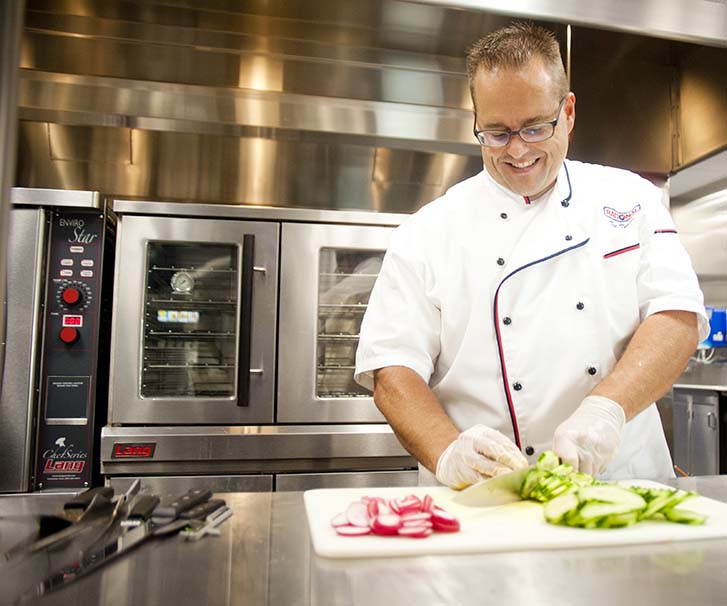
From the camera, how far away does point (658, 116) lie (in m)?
3.39

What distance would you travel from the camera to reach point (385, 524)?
0.98 metres

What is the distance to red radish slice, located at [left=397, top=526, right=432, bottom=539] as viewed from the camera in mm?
978

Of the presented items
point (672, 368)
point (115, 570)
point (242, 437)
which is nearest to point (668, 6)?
point (672, 368)

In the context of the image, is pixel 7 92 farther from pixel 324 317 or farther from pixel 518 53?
pixel 324 317

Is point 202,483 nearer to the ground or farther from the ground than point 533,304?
nearer to the ground

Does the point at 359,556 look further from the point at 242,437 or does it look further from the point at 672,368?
the point at 242,437

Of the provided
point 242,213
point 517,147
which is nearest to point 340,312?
point 242,213

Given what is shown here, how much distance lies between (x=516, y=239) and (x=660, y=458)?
68 centimetres

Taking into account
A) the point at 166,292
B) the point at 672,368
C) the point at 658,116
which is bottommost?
the point at 672,368

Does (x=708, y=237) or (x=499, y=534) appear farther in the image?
(x=708, y=237)

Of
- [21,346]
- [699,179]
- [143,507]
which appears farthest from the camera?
[699,179]

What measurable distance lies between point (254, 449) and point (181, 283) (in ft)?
2.69

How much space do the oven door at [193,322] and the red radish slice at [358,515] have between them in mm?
1697

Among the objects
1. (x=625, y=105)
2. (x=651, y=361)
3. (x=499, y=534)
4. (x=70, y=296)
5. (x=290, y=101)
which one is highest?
(x=625, y=105)
